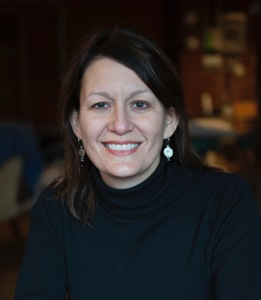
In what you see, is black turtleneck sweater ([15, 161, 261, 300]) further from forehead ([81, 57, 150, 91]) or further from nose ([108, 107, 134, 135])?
forehead ([81, 57, 150, 91])

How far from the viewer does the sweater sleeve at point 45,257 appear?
1.15 meters

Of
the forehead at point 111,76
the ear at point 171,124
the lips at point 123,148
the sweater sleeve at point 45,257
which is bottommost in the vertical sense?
the sweater sleeve at point 45,257

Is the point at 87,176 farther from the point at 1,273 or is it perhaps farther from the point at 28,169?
the point at 28,169

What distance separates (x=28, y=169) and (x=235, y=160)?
2.64m

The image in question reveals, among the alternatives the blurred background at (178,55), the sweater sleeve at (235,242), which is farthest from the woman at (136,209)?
the blurred background at (178,55)

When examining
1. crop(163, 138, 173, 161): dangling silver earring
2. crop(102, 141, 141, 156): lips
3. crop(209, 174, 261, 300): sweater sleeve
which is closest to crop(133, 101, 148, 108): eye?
crop(102, 141, 141, 156): lips

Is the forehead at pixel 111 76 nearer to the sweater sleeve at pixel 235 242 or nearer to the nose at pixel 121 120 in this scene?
the nose at pixel 121 120

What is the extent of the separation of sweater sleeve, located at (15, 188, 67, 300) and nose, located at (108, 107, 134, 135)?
1.21 feet

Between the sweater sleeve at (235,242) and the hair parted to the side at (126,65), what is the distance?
178 mm

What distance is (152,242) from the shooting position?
1163mm

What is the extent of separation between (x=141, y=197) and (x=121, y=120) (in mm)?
252

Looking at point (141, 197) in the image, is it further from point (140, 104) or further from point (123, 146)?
point (140, 104)

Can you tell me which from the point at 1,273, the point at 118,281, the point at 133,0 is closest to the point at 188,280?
the point at 118,281

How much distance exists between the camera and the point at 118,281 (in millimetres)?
1154
